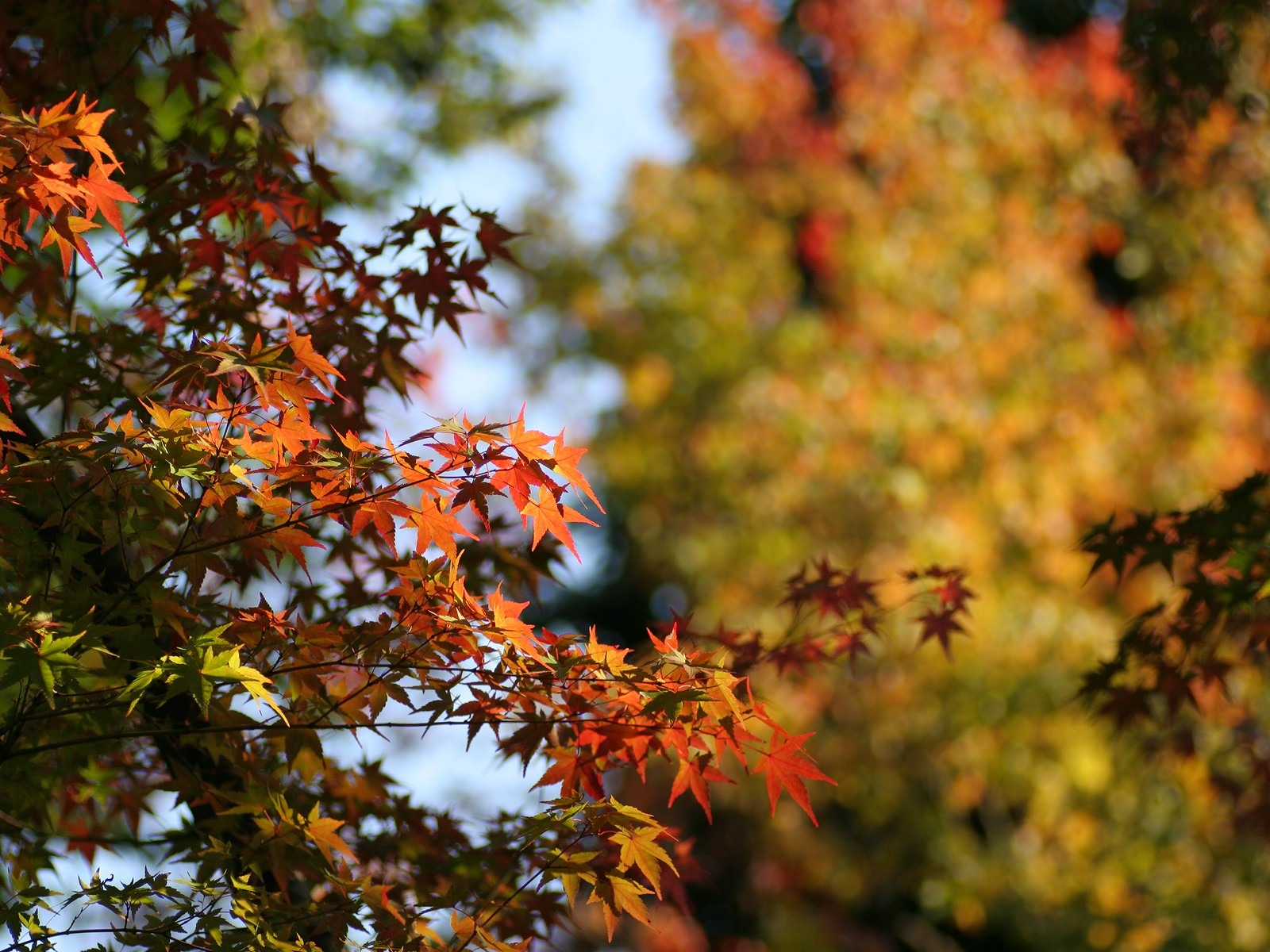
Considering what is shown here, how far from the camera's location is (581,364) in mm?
10102

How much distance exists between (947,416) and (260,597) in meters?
6.85

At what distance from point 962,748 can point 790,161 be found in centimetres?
521

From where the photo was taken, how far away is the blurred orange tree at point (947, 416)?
764 centimetres

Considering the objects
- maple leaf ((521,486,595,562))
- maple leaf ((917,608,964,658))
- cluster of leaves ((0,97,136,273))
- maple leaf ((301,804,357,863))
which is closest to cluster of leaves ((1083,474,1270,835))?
maple leaf ((917,608,964,658))

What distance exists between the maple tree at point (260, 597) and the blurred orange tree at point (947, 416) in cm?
499

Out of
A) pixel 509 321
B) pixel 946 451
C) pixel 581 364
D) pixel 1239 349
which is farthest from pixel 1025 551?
pixel 509 321

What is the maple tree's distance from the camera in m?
1.79

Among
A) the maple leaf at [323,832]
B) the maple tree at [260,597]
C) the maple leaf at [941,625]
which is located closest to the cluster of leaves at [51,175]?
the maple tree at [260,597]

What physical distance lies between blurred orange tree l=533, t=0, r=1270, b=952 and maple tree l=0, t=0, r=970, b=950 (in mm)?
4986

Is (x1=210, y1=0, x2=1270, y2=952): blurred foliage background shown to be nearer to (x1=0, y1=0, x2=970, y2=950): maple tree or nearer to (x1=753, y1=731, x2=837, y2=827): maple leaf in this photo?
(x1=0, y1=0, x2=970, y2=950): maple tree

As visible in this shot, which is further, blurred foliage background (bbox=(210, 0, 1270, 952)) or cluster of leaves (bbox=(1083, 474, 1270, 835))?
blurred foliage background (bbox=(210, 0, 1270, 952))

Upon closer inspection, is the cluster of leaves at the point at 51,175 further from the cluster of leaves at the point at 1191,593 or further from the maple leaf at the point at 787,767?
the cluster of leaves at the point at 1191,593

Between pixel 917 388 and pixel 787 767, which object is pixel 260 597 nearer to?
pixel 787 767

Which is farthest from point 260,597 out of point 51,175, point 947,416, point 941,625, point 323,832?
point 947,416
